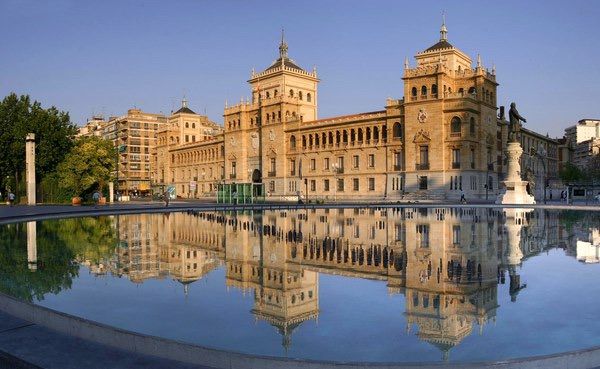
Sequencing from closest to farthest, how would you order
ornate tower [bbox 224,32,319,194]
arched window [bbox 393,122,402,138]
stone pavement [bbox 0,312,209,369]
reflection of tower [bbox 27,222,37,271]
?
stone pavement [bbox 0,312,209,369] < reflection of tower [bbox 27,222,37,271] < arched window [bbox 393,122,402,138] < ornate tower [bbox 224,32,319,194]

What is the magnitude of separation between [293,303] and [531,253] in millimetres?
10114

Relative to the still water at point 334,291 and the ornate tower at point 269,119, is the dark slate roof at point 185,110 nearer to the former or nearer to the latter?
the ornate tower at point 269,119

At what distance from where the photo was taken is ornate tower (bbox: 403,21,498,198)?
186ft

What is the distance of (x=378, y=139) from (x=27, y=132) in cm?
4140

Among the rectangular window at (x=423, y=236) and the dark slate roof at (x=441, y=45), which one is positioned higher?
the dark slate roof at (x=441, y=45)

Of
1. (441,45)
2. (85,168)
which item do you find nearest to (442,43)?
(441,45)

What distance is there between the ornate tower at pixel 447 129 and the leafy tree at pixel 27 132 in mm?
40790

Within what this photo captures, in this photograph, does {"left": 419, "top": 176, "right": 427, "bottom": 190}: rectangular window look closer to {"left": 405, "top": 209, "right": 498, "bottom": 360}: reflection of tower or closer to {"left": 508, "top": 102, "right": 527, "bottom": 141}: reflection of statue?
{"left": 508, "top": 102, "right": 527, "bottom": 141}: reflection of statue

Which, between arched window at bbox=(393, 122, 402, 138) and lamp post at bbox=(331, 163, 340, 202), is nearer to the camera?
arched window at bbox=(393, 122, 402, 138)

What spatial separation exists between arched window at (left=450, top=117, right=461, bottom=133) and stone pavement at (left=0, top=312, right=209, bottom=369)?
55.7 metres

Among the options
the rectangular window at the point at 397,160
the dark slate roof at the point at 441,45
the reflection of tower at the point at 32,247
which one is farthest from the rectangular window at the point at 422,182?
the reflection of tower at the point at 32,247

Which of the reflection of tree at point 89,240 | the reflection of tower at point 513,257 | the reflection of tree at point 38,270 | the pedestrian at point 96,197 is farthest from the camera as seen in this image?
the pedestrian at point 96,197

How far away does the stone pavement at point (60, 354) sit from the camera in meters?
5.50

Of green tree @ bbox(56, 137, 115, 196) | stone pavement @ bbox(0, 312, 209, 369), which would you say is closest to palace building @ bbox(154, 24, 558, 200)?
green tree @ bbox(56, 137, 115, 196)
